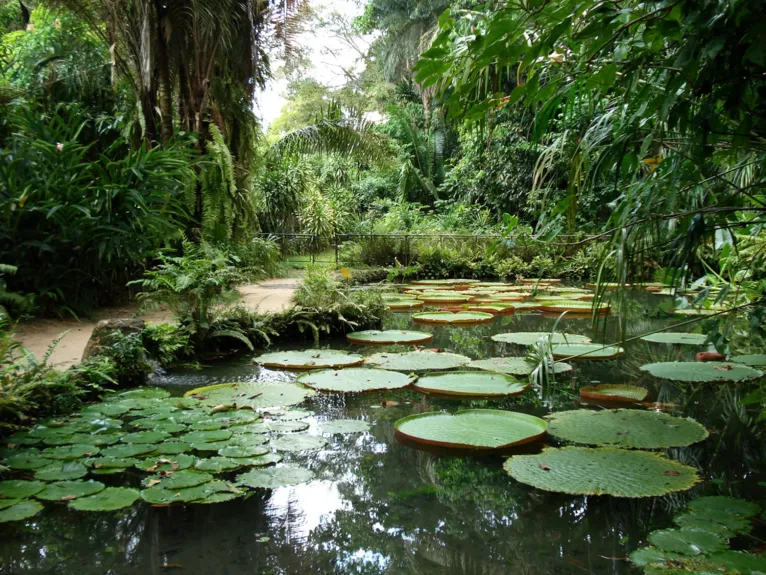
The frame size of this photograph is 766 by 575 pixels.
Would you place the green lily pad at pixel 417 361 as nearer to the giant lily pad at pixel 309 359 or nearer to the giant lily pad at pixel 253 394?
the giant lily pad at pixel 309 359

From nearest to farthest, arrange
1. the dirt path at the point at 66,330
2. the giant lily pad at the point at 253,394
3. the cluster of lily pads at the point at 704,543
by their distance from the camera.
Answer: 1. the cluster of lily pads at the point at 704,543
2. the giant lily pad at the point at 253,394
3. the dirt path at the point at 66,330

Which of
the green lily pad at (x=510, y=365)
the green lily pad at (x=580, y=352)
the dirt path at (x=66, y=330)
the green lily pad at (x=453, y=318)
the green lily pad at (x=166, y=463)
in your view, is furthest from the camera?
the green lily pad at (x=453, y=318)

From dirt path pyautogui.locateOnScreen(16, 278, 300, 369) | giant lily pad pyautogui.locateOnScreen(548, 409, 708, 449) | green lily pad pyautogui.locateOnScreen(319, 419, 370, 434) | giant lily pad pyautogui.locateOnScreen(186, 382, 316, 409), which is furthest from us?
dirt path pyautogui.locateOnScreen(16, 278, 300, 369)

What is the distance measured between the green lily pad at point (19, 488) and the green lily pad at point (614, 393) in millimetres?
2544

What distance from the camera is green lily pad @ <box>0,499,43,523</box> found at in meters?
1.71

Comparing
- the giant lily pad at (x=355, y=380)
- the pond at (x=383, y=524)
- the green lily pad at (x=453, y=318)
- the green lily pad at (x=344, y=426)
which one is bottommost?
the pond at (x=383, y=524)

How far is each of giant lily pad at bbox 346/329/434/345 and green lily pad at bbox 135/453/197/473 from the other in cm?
249

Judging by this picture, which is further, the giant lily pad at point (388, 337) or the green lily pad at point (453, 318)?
the green lily pad at point (453, 318)

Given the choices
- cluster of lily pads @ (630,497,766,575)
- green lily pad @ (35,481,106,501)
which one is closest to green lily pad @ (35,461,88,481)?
green lily pad @ (35,481,106,501)

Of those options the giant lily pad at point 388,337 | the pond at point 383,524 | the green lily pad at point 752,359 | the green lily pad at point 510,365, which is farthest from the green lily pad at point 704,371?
the giant lily pad at point 388,337

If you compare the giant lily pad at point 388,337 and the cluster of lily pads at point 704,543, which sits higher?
the giant lily pad at point 388,337

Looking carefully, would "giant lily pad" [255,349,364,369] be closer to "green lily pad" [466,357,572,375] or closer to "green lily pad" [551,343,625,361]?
"green lily pad" [466,357,572,375]

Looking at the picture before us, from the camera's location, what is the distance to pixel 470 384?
10.5 feet

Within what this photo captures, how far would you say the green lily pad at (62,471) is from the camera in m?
2.00
